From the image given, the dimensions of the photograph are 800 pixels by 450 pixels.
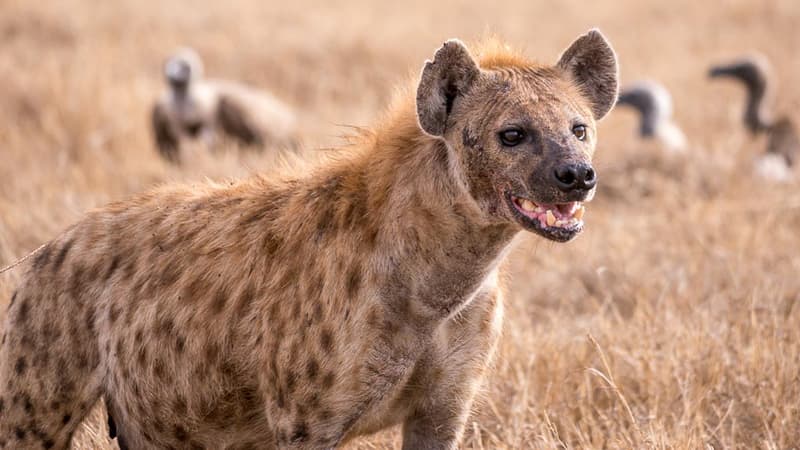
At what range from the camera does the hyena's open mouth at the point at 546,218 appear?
308 centimetres

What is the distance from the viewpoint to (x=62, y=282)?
12.1 feet

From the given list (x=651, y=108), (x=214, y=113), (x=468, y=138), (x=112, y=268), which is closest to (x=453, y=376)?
(x=468, y=138)

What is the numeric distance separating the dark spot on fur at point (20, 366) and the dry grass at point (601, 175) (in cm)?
62

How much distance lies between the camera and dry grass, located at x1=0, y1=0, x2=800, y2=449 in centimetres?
436

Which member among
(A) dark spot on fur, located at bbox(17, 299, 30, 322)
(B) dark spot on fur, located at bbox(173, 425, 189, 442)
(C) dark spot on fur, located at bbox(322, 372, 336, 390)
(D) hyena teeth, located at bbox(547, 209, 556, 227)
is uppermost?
(D) hyena teeth, located at bbox(547, 209, 556, 227)

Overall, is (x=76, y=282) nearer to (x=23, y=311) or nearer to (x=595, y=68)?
(x=23, y=311)

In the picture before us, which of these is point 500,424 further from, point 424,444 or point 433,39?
point 433,39

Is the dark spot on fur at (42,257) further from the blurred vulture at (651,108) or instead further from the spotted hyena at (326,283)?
the blurred vulture at (651,108)

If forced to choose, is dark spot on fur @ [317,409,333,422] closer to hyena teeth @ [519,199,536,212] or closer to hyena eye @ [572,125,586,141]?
hyena teeth @ [519,199,536,212]

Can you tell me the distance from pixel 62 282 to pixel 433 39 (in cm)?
1069

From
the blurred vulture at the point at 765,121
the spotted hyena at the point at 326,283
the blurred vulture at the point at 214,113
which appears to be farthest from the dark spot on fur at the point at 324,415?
the blurred vulture at the point at 214,113

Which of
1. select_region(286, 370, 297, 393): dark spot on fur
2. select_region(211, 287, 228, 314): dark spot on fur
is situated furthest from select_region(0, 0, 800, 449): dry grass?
select_region(286, 370, 297, 393): dark spot on fur

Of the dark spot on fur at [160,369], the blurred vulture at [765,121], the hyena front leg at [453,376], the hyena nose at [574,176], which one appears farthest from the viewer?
the blurred vulture at [765,121]

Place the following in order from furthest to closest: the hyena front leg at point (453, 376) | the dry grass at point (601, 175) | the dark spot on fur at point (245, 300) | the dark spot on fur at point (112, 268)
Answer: the dry grass at point (601, 175) → the dark spot on fur at point (112, 268) → the dark spot on fur at point (245, 300) → the hyena front leg at point (453, 376)
